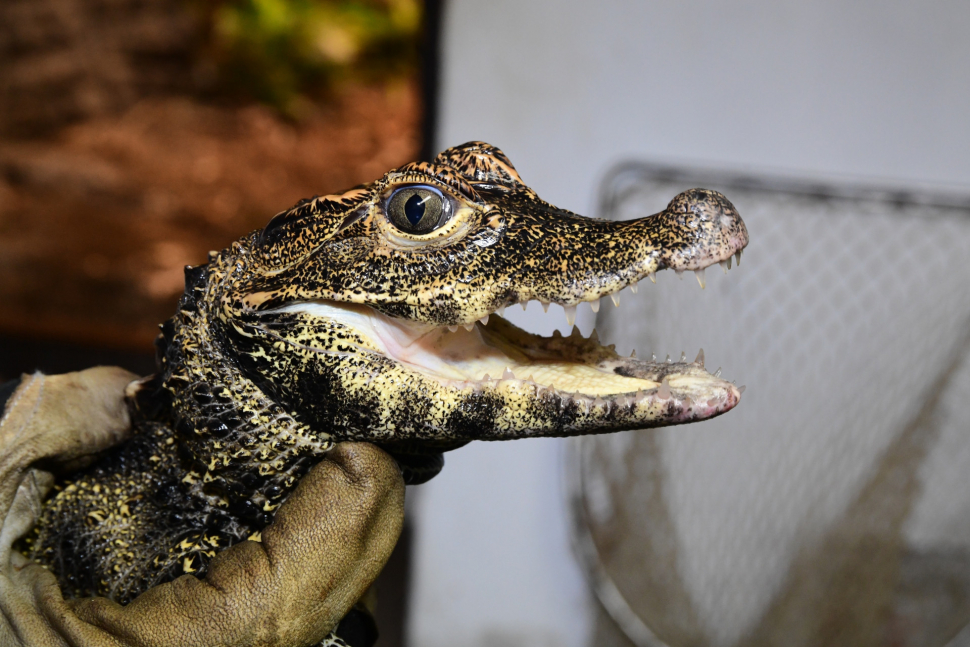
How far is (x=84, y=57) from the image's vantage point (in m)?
3.04

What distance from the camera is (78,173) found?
306cm

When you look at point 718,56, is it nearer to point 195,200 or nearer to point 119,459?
point 195,200

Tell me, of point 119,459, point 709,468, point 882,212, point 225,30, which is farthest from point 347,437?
point 225,30

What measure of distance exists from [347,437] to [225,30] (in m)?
2.77

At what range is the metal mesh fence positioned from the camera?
2549mm

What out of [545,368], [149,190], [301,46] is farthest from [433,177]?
[149,190]

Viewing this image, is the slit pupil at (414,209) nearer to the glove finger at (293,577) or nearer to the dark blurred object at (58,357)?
the glove finger at (293,577)

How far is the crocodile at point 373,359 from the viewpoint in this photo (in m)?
0.94

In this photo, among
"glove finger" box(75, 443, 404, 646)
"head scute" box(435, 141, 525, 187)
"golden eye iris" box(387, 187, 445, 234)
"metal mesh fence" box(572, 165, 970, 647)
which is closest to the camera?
"glove finger" box(75, 443, 404, 646)

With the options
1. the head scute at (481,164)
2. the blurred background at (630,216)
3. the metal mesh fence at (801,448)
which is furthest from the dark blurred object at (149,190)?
the head scute at (481,164)

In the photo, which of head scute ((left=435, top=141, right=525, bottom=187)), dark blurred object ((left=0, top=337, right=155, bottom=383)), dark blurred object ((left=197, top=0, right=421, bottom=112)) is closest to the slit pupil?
head scute ((left=435, top=141, right=525, bottom=187))

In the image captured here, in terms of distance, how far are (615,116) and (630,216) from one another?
499 millimetres

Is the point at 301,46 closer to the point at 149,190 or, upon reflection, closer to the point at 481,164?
the point at 149,190

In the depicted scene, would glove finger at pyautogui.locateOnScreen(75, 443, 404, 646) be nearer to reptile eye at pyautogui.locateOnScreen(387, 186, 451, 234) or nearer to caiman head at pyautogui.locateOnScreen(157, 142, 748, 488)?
caiman head at pyautogui.locateOnScreen(157, 142, 748, 488)
